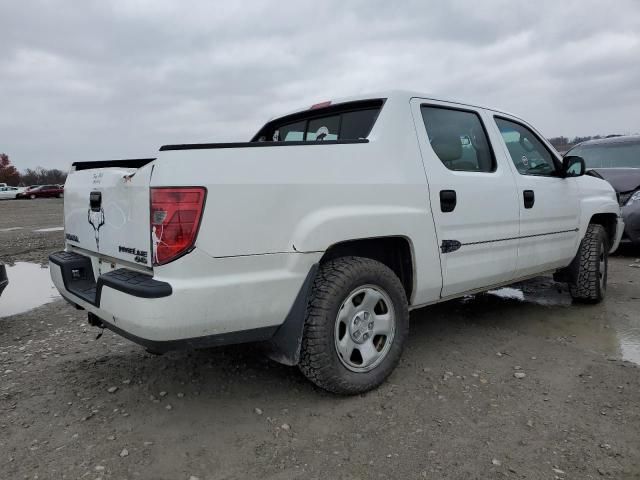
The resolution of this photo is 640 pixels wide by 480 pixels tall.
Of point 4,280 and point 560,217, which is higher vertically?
point 560,217

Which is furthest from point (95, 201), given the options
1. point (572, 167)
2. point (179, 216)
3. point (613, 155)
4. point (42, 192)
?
point (42, 192)

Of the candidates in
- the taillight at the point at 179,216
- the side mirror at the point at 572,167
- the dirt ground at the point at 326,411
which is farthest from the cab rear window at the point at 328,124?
the side mirror at the point at 572,167

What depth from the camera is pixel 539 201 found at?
394 cm

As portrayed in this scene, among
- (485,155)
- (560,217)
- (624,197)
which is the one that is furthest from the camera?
(624,197)

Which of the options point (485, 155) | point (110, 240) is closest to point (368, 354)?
point (110, 240)

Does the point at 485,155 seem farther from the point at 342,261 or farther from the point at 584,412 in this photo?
the point at 584,412

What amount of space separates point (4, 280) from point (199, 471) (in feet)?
10.3

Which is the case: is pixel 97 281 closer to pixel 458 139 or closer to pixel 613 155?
pixel 458 139

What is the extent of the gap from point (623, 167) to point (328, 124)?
6227mm

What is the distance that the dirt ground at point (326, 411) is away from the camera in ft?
7.29

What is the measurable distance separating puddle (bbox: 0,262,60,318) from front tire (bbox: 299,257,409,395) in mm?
3486

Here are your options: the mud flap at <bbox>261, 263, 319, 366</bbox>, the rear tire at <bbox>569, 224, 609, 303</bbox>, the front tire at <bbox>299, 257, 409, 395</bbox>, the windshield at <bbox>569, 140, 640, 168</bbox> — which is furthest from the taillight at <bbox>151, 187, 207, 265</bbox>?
the windshield at <bbox>569, 140, 640, 168</bbox>

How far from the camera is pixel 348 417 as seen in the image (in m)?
2.63

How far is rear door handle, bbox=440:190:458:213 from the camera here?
3103 mm
